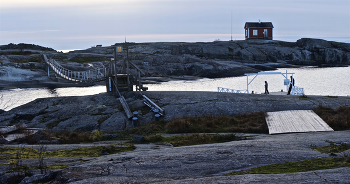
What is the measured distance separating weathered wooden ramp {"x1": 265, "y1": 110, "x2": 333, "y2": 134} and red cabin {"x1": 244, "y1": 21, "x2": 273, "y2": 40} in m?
81.7

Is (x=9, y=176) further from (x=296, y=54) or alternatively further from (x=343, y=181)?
(x=296, y=54)

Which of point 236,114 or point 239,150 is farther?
point 236,114

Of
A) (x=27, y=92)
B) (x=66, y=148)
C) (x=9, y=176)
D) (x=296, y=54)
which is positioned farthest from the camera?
(x=296, y=54)

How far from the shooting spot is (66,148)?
1290cm

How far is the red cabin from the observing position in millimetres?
98000

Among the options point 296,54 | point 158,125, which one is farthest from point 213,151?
point 296,54

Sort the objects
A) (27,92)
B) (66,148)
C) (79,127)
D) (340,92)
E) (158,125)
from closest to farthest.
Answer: (66,148)
(158,125)
(79,127)
(340,92)
(27,92)

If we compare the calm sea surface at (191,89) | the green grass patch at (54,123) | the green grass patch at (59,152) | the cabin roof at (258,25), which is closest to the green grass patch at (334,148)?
the green grass patch at (59,152)

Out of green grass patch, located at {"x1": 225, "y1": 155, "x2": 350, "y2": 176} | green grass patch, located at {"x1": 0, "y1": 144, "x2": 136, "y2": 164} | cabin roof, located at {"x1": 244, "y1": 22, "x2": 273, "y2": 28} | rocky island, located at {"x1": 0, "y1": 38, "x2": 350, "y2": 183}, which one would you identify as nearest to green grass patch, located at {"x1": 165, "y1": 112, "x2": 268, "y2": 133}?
rocky island, located at {"x1": 0, "y1": 38, "x2": 350, "y2": 183}

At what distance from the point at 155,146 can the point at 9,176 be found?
5663mm

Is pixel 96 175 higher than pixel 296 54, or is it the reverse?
pixel 296 54

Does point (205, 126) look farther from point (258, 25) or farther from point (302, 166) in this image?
point (258, 25)

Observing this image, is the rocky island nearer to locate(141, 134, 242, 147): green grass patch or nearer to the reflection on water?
locate(141, 134, 242, 147): green grass patch

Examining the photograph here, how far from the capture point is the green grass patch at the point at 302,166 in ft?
28.2
